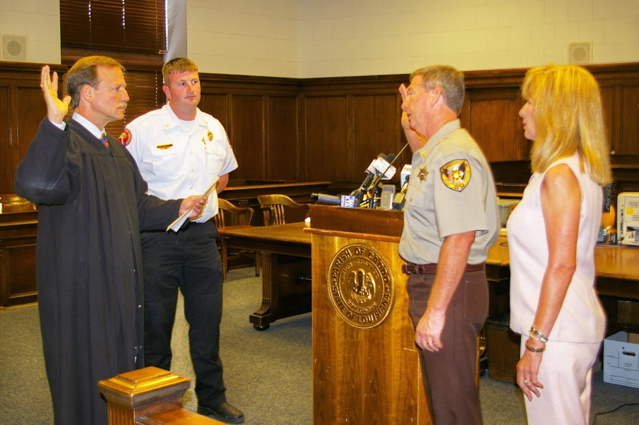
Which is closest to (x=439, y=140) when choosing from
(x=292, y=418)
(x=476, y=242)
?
(x=476, y=242)

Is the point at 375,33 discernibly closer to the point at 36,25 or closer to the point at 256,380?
the point at 36,25

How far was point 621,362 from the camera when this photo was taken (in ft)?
14.4

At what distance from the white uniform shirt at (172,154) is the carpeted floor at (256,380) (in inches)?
47.3

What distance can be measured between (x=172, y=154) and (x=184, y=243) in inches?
17.3

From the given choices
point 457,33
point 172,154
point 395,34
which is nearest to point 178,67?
point 172,154

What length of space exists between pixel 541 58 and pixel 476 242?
7298 mm

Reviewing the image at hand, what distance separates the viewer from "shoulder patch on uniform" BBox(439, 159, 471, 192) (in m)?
2.31

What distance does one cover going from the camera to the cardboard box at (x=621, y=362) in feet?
14.3

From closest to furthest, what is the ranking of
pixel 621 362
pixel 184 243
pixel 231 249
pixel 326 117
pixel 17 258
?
pixel 184 243 → pixel 621 362 → pixel 17 258 → pixel 231 249 → pixel 326 117

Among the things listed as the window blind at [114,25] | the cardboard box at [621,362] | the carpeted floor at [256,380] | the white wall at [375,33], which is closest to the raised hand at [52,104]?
the carpeted floor at [256,380]

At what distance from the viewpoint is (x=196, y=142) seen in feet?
12.0

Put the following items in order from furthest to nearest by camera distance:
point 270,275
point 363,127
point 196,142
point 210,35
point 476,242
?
point 363,127
point 210,35
point 270,275
point 196,142
point 476,242

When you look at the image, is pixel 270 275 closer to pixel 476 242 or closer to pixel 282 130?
pixel 476 242

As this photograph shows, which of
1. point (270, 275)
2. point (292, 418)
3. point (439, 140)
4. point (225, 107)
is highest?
point (225, 107)
